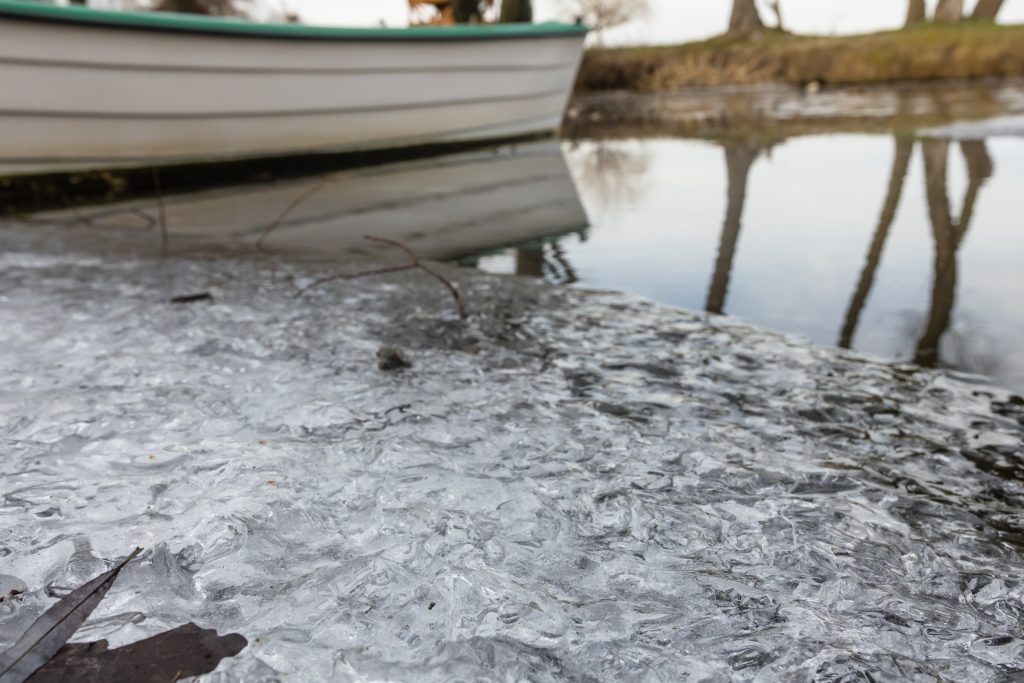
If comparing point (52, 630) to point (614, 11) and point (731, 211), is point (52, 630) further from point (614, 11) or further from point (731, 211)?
point (614, 11)

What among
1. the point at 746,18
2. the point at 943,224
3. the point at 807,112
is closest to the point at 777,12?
the point at 746,18

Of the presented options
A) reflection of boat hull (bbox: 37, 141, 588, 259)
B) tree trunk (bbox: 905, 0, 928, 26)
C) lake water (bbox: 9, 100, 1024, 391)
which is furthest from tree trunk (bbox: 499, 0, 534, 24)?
tree trunk (bbox: 905, 0, 928, 26)

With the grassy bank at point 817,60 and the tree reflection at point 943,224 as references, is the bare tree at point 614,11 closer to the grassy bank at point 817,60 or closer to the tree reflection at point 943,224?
the grassy bank at point 817,60

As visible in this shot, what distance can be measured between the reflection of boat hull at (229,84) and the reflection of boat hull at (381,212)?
1.54 feet

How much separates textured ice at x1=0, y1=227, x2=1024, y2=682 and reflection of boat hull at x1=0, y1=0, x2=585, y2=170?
3.46 metres

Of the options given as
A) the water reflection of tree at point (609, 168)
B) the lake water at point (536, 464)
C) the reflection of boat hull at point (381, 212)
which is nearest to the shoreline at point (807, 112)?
the water reflection of tree at point (609, 168)

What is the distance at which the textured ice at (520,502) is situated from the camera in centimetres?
76

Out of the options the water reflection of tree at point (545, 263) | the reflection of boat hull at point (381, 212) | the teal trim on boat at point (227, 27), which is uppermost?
the teal trim on boat at point (227, 27)

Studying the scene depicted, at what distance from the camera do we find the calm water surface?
6.32 ft

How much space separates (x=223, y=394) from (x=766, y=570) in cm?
107

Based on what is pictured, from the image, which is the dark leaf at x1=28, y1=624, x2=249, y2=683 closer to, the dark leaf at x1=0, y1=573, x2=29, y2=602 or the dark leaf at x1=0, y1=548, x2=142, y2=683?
the dark leaf at x1=0, y1=548, x2=142, y2=683

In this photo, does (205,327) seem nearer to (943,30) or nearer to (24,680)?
(24,680)

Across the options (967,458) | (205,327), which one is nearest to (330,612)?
(967,458)

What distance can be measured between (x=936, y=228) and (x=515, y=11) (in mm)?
6024
